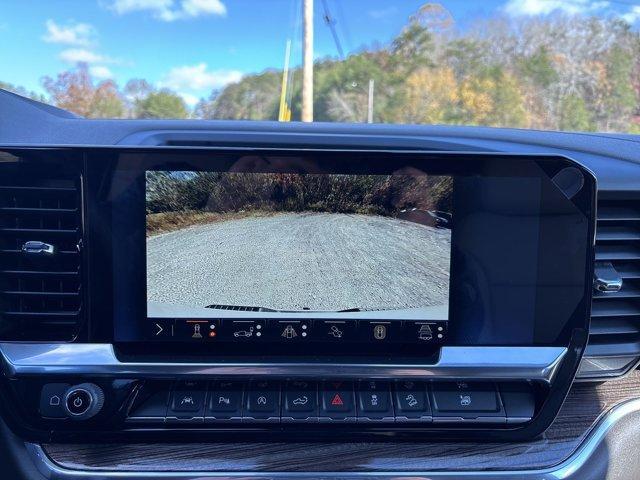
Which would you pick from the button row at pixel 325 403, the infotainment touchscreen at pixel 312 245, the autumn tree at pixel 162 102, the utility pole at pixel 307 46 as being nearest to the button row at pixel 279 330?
the infotainment touchscreen at pixel 312 245

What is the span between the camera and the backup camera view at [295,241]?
56.5 inches

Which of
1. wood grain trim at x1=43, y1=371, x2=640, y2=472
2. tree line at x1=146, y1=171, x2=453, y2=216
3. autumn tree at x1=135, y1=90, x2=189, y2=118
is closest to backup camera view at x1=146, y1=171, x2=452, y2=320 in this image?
tree line at x1=146, y1=171, x2=453, y2=216

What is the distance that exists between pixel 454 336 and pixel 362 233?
0.38m

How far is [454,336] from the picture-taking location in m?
1.50

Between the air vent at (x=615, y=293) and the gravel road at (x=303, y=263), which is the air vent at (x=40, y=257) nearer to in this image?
the gravel road at (x=303, y=263)

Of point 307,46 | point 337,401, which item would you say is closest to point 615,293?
point 337,401

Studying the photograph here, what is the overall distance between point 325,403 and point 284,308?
27cm

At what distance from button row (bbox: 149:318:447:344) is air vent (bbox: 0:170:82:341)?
0.24 meters

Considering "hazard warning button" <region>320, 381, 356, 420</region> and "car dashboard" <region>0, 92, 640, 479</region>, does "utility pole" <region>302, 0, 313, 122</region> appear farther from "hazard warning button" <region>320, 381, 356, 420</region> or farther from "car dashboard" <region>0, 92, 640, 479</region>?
"hazard warning button" <region>320, 381, 356, 420</region>

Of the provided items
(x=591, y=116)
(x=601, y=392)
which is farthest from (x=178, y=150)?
(x=591, y=116)

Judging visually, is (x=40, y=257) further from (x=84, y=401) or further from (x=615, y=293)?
(x=615, y=293)

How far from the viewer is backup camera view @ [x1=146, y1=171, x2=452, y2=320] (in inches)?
56.5

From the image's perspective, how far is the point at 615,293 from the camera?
1.60 meters

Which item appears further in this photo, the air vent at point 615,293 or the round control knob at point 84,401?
the air vent at point 615,293
